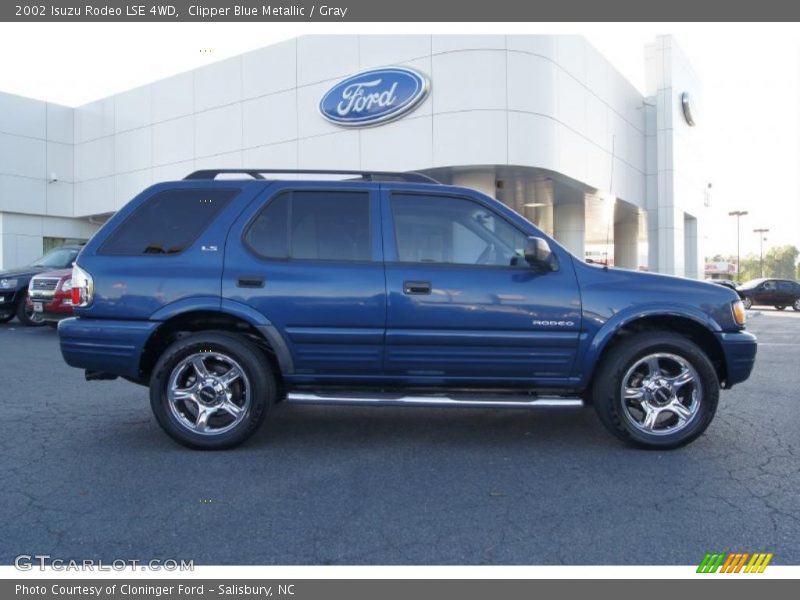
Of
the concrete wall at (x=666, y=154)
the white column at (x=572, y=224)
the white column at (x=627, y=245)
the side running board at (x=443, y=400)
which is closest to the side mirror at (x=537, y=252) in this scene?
the side running board at (x=443, y=400)

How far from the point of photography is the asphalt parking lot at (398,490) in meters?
3.10

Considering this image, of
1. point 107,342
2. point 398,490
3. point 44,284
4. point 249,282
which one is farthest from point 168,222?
point 44,284

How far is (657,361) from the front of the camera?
459cm

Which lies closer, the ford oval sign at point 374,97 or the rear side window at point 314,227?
the rear side window at point 314,227

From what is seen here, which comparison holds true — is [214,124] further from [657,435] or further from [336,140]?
[657,435]

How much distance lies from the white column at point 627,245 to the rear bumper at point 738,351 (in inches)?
1023

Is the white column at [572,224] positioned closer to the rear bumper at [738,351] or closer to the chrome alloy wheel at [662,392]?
the rear bumper at [738,351]

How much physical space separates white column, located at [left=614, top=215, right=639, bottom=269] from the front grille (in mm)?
24429

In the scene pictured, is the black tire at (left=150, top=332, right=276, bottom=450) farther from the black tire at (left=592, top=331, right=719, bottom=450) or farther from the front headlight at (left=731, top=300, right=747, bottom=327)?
the front headlight at (left=731, top=300, right=747, bottom=327)

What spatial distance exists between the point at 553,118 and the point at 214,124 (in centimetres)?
1121

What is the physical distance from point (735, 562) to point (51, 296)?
11.5 m

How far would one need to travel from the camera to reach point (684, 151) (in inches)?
1036

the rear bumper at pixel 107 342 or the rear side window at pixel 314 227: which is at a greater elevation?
the rear side window at pixel 314 227

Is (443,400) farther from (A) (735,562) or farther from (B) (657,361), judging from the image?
(A) (735,562)
